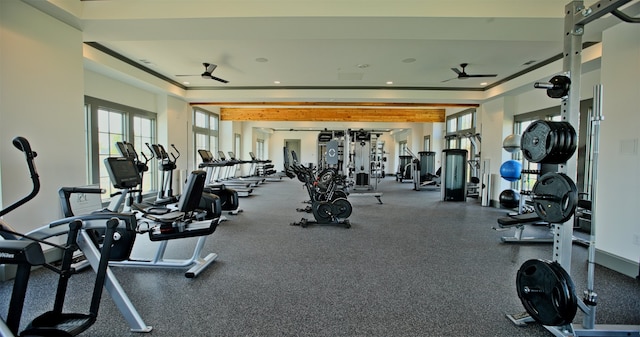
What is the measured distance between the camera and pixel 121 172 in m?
3.21

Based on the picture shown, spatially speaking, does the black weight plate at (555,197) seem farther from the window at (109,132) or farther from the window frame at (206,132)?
the window frame at (206,132)

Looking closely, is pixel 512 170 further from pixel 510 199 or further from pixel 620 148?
pixel 620 148

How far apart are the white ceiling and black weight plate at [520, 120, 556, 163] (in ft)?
5.82

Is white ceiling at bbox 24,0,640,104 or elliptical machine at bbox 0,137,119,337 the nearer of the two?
elliptical machine at bbox 0,137,119,337

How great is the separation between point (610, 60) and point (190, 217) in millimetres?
4706

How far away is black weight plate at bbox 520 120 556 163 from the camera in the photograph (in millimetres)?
1857

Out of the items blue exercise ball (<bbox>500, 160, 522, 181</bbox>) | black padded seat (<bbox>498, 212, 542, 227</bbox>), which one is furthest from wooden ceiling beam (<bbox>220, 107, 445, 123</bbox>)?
black padded seat (<bbox>498, 212, 542, 227</bbox>)

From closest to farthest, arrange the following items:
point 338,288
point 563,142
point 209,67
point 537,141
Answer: point 563,142
point 537,141
point 338,288
point 209,67

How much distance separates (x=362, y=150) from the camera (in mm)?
10055

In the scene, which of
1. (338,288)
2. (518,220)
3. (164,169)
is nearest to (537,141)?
(338,288)

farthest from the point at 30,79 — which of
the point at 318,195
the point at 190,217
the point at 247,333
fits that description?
the point at 318,195

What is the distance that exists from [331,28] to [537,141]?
2426 millimetres

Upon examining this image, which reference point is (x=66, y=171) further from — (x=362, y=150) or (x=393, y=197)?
(x=362, y=150)

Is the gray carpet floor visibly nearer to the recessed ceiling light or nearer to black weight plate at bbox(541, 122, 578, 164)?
black weight plate at bbox(541, 122, 578, 164)
